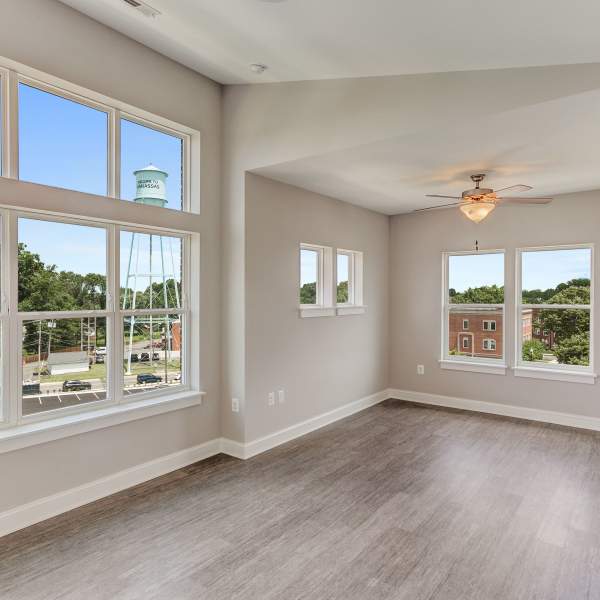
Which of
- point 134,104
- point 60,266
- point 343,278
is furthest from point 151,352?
point 343,278

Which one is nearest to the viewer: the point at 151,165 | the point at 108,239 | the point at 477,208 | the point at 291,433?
the point at 108,239

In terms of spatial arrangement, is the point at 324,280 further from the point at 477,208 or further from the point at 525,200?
the point at 525,200

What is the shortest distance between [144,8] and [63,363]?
241 cm

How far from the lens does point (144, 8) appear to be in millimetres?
2723

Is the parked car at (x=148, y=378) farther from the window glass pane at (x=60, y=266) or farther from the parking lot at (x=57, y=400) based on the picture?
the window glass pane at (x=60, y=266)

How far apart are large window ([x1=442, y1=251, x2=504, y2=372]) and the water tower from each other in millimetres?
3724

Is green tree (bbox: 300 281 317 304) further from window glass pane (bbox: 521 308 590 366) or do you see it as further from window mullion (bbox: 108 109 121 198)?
window glass pane (bbox: 521 308 590 366)

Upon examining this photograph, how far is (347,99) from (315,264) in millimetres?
2077

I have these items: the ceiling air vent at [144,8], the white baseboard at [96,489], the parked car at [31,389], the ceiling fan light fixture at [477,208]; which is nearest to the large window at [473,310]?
the ceiling fan light fixture at [477,208]

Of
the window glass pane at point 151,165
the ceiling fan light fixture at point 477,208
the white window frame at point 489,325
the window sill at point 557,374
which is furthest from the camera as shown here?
the white window frame at point 489,325

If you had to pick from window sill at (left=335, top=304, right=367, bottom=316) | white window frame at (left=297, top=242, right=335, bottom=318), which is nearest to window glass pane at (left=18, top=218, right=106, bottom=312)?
white window frame at (left=297, top=242, right=335, bottom=318)

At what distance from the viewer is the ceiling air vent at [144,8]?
2.65m

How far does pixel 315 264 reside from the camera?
5.07m

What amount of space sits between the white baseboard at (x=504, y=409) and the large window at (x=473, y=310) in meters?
0.47
